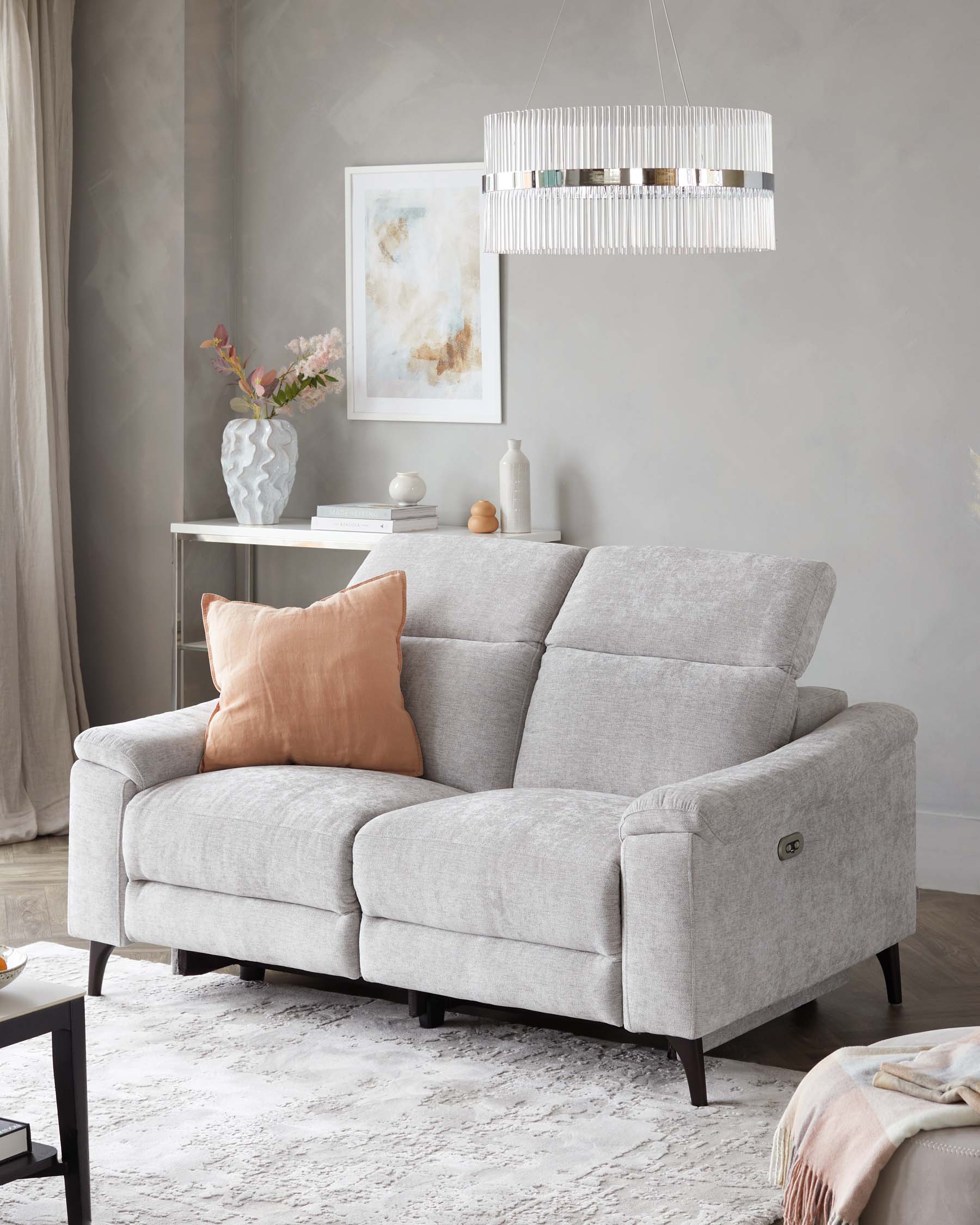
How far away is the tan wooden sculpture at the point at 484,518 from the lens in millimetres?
5047

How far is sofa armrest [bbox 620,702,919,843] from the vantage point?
2.98m

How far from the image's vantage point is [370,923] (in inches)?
132

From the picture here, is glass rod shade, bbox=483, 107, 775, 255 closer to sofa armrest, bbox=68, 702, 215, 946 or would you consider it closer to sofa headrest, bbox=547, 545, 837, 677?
sofa headrest, bbox=547, 545, 837, 677

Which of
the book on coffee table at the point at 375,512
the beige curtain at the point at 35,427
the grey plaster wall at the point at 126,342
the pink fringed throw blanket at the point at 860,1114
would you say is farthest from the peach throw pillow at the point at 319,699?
the grey plaster wall at the point at 126,342

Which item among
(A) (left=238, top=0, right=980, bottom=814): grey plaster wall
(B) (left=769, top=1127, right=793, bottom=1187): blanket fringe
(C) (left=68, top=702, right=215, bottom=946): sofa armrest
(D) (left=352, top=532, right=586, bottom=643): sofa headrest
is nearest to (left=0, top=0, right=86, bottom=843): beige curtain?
(A) (left=238, top=0, right=980, bottom=814): grey plaster wall

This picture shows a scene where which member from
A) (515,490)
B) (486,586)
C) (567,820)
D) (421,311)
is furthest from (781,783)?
(421,311)

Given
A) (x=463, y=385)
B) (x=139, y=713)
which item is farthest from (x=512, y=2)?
(x=139, y=713)

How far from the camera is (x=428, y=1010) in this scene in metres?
3.52

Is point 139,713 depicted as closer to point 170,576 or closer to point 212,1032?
point 170,576

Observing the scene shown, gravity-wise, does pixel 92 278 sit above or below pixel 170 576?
above

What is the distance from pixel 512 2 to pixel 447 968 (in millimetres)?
3204

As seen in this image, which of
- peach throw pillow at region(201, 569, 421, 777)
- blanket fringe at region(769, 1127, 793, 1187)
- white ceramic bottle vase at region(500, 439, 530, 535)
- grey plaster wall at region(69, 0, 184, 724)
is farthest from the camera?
grey plaster wall at region(69, 0, 184, 724)

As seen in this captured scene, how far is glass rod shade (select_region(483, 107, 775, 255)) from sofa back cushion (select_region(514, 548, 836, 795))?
837mm

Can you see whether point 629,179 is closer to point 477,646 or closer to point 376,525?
point 477,646
